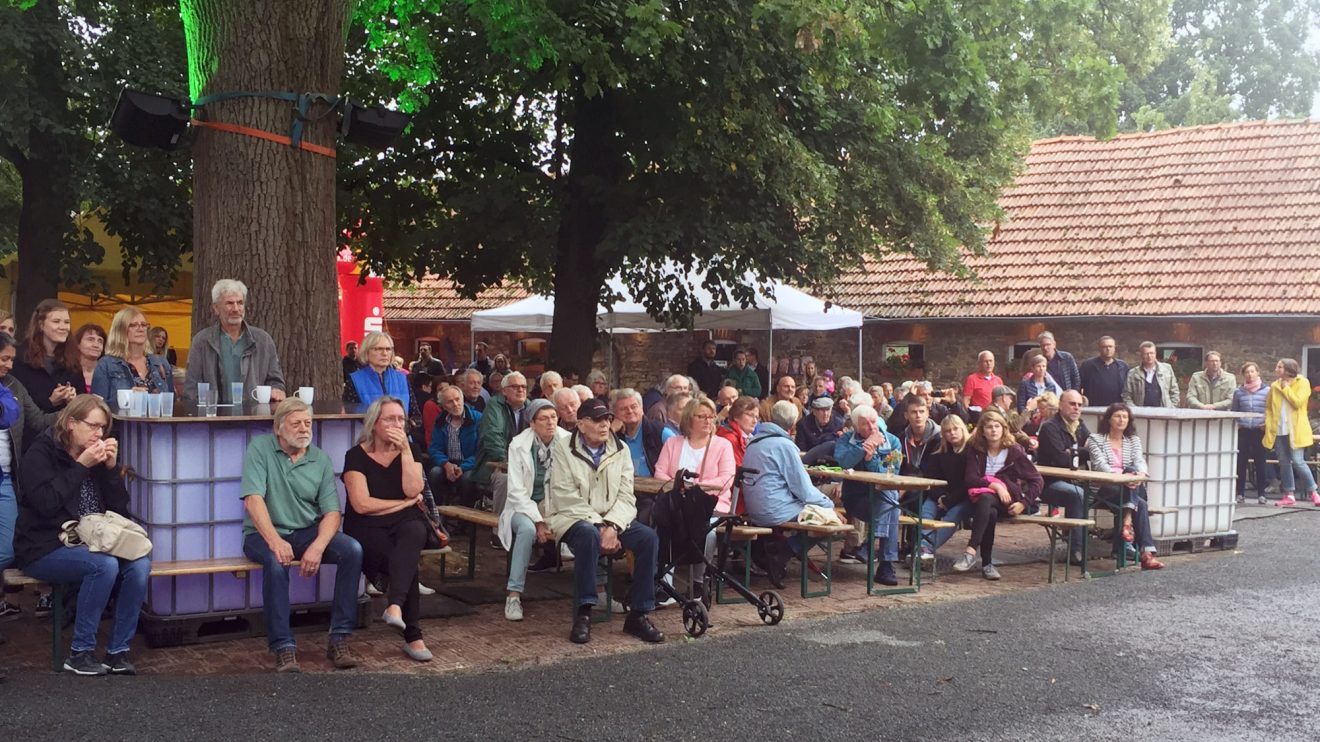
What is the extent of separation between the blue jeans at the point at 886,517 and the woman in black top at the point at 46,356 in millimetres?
5596

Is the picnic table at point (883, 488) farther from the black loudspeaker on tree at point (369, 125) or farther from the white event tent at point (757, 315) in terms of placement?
the white event tent at point (757, 315)

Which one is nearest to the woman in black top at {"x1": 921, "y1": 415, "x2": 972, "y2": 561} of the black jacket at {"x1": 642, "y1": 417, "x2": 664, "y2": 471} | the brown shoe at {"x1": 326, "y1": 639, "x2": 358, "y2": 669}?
the black jacket at {"x1": 642, "y1": 417, "x2": 664, "y2": 471}

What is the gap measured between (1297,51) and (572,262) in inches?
1587

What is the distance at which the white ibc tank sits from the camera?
40.2 feet

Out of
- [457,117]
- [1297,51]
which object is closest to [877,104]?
[457,117]

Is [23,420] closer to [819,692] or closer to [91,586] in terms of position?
[91,586]

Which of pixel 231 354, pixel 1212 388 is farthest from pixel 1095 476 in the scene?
pixel 1212 388

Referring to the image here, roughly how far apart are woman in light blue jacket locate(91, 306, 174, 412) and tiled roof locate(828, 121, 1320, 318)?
51.2 ft

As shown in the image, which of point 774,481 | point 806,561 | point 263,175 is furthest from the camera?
point 806,561

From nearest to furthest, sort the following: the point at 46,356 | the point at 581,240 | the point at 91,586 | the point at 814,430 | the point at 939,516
Result: the point at 91,586
the point at 46,356
the point at 939,516
the point at 814,430
the point at 581,240

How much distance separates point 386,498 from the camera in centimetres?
761

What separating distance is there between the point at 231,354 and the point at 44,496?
1548 millimetres

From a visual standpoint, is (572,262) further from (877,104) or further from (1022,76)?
(1022,76)

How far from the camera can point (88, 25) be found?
54.4ft
